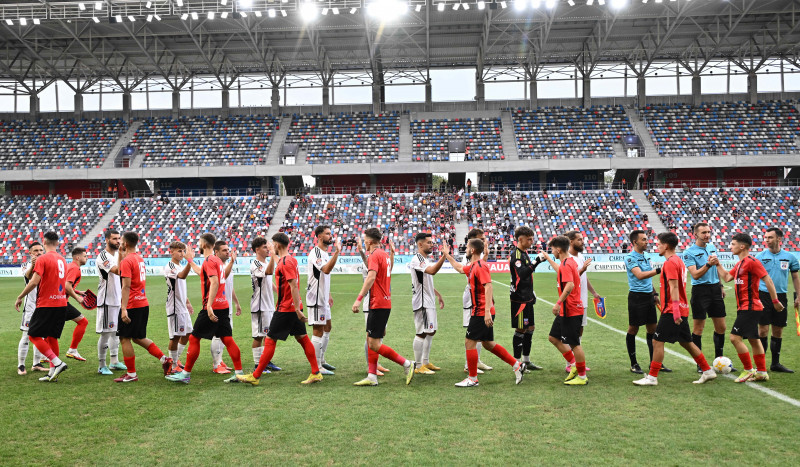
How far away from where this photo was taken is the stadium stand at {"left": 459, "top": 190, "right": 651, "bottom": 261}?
39219 mm

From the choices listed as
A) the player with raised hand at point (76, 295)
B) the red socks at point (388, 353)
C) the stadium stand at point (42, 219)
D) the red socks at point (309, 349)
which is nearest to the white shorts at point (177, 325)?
the player with raised hand at point (76, 295)

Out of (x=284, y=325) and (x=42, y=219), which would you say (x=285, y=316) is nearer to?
(x=284, y=325)

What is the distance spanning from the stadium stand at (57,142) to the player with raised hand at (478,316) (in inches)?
1888

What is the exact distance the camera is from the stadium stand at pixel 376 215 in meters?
41.4

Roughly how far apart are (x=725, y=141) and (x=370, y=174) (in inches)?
1084

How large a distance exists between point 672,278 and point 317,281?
470cm

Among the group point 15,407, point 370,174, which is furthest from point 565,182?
point 15,407

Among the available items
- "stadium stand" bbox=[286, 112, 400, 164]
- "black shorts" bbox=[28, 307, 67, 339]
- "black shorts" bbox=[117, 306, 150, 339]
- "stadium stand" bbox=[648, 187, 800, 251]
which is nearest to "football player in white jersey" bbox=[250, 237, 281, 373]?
"black shorts" bbox=[117, 306, 150, 339]

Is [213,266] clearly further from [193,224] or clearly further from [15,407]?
[193,224]

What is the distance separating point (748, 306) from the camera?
810 centimetres

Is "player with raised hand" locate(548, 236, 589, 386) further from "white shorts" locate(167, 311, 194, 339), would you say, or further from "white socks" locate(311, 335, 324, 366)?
"white shorts" locate(167, 311, 194, 339)

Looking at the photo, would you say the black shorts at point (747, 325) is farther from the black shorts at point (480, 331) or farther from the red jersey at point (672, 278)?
the black shorts at point (480, 331)

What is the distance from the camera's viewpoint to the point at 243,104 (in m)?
54.2

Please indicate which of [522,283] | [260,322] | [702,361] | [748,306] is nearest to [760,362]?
[748,306]
